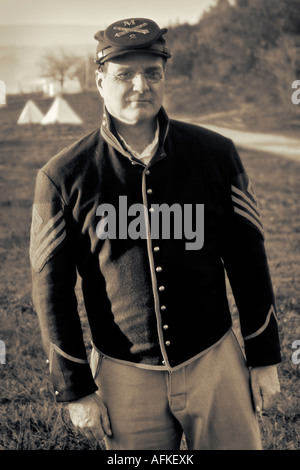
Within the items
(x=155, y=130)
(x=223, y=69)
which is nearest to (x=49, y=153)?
(x=223, y=69)

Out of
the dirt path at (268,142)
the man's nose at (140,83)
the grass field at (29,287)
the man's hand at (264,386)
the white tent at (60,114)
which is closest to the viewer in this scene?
the man's nose at (140,83)

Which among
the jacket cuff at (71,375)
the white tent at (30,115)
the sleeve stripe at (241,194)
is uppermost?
the white tent at (30,115)

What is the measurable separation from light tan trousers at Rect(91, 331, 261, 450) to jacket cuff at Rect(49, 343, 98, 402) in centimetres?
11

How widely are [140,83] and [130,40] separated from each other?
150mm

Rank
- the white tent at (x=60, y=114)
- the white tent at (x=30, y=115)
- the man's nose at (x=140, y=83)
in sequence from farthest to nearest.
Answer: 1. the white tent at (x=60, y=114)
2. the white tent at (x=30, y=115)
3. the man's nose at (x=140, y=83)

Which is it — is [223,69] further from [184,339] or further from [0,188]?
[184,339]

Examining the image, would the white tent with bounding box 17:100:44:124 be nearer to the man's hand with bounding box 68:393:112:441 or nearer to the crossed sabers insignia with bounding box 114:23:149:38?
the crossed sabers insignia with bounding box 114:23:149:38

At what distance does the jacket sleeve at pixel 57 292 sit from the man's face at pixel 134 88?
37 cm

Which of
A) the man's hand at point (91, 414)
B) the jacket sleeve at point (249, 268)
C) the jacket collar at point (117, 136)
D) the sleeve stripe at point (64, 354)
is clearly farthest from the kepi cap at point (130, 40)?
the man's hand at point (91, 414)

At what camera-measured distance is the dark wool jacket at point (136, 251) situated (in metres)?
1.92

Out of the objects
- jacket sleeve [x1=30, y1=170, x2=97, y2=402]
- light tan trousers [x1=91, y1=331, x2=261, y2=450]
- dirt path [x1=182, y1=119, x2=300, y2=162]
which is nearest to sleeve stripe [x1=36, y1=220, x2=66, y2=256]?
jacket sleeve [x1=30, y1=170, x2=97, y2=402]

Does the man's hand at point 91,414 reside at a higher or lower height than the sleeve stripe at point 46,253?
lower

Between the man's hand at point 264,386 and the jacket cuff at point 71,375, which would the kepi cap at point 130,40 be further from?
the man's hand at point 264,386

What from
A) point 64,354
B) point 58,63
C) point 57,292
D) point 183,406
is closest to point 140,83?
point 57,292
